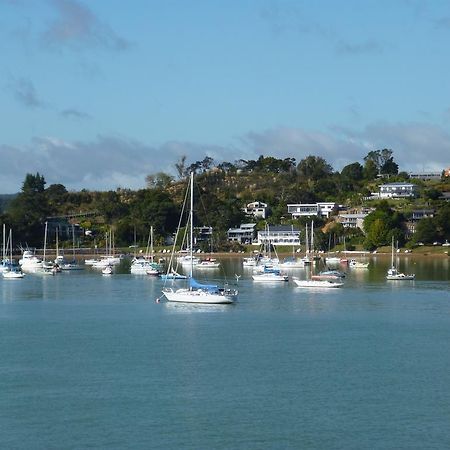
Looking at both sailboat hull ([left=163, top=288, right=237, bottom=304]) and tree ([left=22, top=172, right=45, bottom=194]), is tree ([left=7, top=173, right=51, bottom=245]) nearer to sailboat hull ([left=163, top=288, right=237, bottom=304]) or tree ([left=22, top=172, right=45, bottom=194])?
tree ([left=22, top=172, right=45, bottom=194])

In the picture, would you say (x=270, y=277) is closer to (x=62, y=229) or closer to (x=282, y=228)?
(x=282, y=228)

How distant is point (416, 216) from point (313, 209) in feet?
61.0

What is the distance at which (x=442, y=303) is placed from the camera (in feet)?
188

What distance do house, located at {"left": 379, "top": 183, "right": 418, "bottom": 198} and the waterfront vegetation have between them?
51.0 inches

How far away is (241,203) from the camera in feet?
491

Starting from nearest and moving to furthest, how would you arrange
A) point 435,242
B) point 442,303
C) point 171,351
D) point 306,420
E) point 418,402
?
point 306,420, point 418,402, point 171,351, point 442,303, point 435,242

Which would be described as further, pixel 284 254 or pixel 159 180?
pixel 159 180

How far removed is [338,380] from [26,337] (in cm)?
1541

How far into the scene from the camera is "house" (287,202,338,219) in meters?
139

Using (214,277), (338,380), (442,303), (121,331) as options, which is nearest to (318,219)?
(214,277)

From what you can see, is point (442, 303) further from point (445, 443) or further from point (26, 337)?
point (445, 443)

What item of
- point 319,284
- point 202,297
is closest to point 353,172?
point 319,284

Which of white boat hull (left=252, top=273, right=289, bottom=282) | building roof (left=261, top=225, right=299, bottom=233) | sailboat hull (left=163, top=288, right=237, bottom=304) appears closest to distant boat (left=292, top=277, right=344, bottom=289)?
white boat hull (left=252, top=273, right=289, bottom=282)

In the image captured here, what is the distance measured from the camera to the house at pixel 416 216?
124625mm
